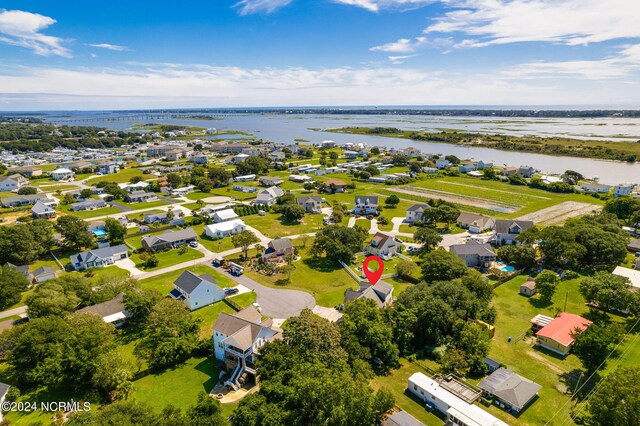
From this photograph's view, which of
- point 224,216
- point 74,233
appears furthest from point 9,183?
point 224,216

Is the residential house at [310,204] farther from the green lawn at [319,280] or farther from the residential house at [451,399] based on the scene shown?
the residential house at [451,399]

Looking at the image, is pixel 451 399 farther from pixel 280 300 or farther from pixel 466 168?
pixel 466 168

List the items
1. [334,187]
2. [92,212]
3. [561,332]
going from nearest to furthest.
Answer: [561,332], [92,212], [334,187]

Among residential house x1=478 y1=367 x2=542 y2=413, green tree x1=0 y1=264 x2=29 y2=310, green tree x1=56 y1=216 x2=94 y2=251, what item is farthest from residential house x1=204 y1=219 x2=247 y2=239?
residential house x1=478 y1=367 x2=542 y2=413

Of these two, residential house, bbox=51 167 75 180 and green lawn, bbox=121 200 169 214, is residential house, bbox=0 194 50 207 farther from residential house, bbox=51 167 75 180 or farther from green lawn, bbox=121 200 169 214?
residential house, bbox=51 167 75 180

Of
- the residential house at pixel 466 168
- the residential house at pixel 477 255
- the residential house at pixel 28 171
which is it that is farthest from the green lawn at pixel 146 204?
the residential house at pixel 466 168
